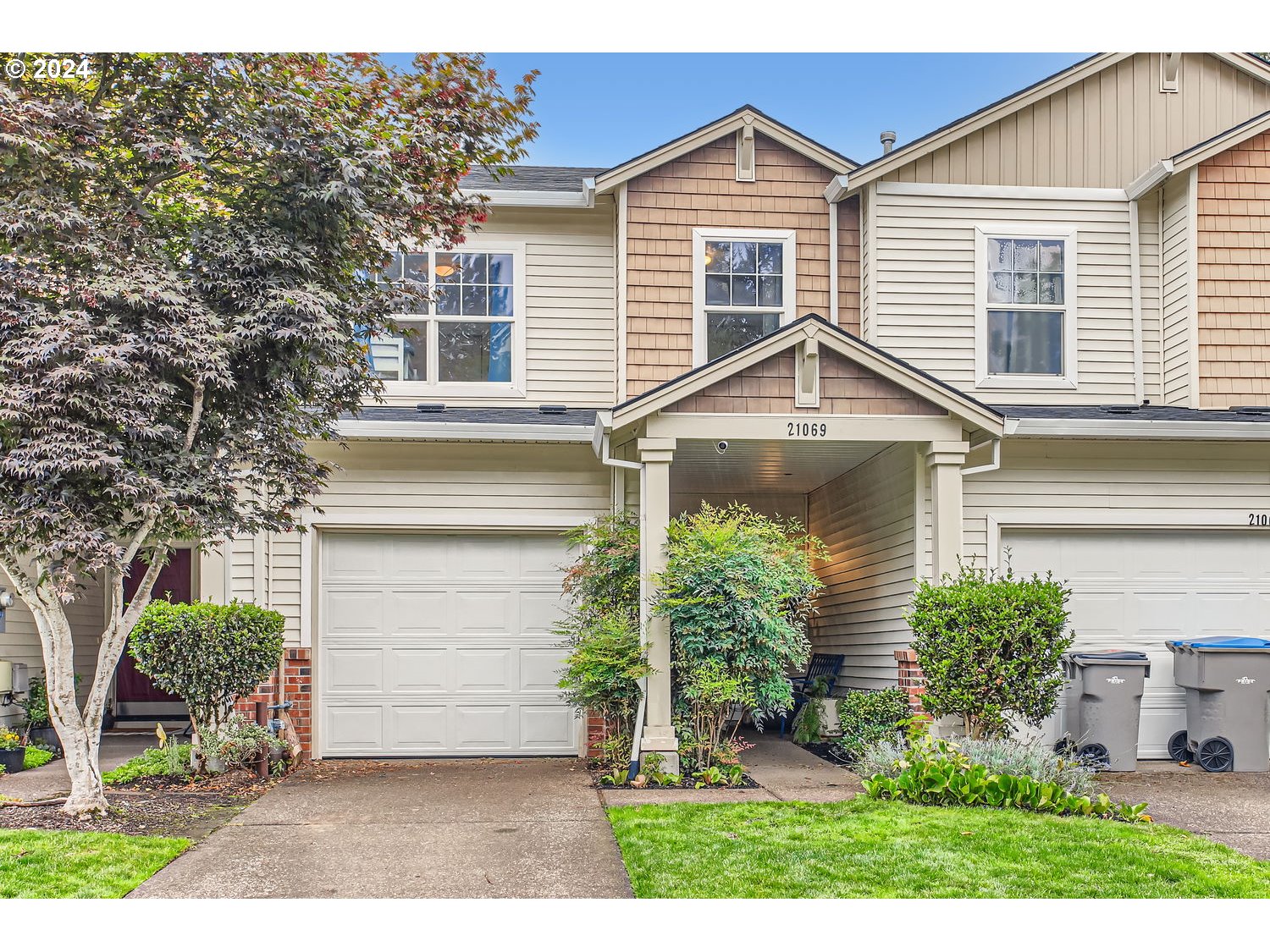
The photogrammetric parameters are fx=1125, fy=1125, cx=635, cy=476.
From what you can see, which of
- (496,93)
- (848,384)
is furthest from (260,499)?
(848,384)

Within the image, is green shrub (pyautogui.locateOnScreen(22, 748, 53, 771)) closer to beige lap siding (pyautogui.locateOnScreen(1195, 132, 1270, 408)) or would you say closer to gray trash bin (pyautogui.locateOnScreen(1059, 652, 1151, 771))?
gray trash bin (pyautogui.locateOnScreen(1059, 652, 1151, 771))

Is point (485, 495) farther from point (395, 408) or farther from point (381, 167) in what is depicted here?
point (381, 167)

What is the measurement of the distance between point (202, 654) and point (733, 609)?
405 centimetres

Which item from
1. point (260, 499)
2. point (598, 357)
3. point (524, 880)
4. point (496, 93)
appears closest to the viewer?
point (524, 880)

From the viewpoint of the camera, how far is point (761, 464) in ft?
34.6

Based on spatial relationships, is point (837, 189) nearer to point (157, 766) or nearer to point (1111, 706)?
point (1111, 706)

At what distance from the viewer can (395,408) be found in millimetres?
10461

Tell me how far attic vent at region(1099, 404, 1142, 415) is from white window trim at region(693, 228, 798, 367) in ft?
9.98

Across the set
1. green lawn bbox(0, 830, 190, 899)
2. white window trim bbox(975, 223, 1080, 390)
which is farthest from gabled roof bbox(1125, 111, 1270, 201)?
green lawn bbox(0, 830, 190, 899)

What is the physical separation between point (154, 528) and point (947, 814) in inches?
213

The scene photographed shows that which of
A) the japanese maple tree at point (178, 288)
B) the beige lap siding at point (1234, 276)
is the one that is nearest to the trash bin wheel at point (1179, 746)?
the beige lap siding at point (1234, 276)

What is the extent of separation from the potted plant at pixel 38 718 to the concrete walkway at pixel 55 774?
16.1 inches

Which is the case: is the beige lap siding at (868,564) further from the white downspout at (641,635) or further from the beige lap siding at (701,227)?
the white downspout at (641,635)

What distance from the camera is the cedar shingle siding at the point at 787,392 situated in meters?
8.77
